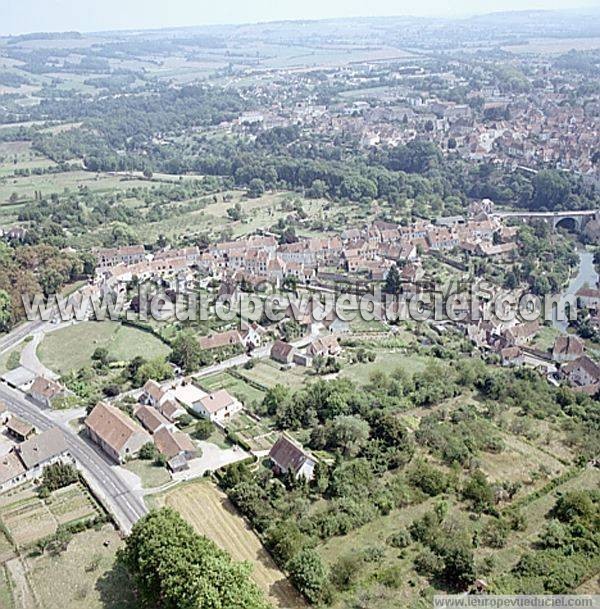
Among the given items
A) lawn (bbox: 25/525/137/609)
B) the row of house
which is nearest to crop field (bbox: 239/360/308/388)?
the row of house

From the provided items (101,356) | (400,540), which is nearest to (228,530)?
(400,540)

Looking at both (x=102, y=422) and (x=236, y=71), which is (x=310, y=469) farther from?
(x=236, y=71)

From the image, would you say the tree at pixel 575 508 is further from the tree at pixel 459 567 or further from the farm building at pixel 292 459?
the farm building at pixel 292 459

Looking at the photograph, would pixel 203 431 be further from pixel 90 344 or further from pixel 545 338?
pixel 545 338

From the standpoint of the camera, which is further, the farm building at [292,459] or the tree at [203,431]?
the tree at [203,431]

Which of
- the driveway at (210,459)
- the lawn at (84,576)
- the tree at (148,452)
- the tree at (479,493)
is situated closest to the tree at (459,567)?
the tree at (479,493)

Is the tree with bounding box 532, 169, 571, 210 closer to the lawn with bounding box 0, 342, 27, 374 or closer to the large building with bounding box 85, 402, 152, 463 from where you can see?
the lawn with bounding box 0, 342, 27, 374
